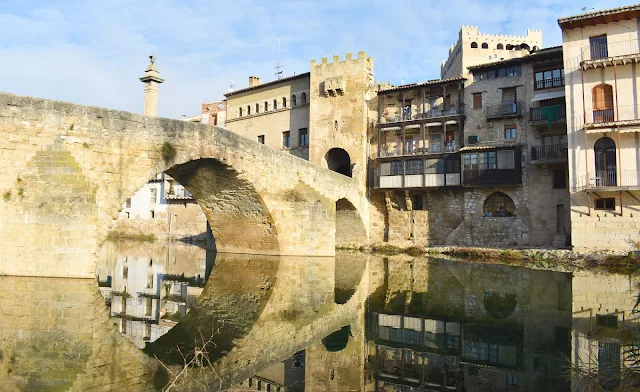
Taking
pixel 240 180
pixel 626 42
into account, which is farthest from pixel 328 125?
pixel 626 42

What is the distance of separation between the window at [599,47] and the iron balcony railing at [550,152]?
17.2ft

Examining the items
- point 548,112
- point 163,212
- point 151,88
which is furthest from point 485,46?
point 151,88

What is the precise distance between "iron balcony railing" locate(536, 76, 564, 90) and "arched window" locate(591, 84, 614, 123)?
3.99 metres

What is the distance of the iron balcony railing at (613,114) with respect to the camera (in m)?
23.8

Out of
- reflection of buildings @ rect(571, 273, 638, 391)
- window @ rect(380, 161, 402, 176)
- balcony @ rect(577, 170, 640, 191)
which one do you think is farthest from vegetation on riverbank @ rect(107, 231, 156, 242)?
reflection of buildings @ rect(571, 273, 638, 391)

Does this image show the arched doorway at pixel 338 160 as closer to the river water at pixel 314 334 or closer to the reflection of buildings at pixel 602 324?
the river water at pixel 314 334

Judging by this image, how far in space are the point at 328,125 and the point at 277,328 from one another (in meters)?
26.6

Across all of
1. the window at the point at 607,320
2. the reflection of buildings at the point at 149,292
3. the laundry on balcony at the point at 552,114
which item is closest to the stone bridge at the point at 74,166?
the reflection of buildings at the point at 149,292

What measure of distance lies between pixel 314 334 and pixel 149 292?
6.83 meters

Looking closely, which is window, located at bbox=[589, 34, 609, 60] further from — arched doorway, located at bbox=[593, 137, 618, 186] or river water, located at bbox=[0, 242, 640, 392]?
river water, located at bbox=[0, 242, 640, 392]

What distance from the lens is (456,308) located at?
1146cm

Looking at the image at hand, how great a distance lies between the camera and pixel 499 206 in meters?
30.5

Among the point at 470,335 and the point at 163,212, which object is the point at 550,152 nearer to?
the point at 470,335

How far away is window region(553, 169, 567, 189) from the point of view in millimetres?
28484
